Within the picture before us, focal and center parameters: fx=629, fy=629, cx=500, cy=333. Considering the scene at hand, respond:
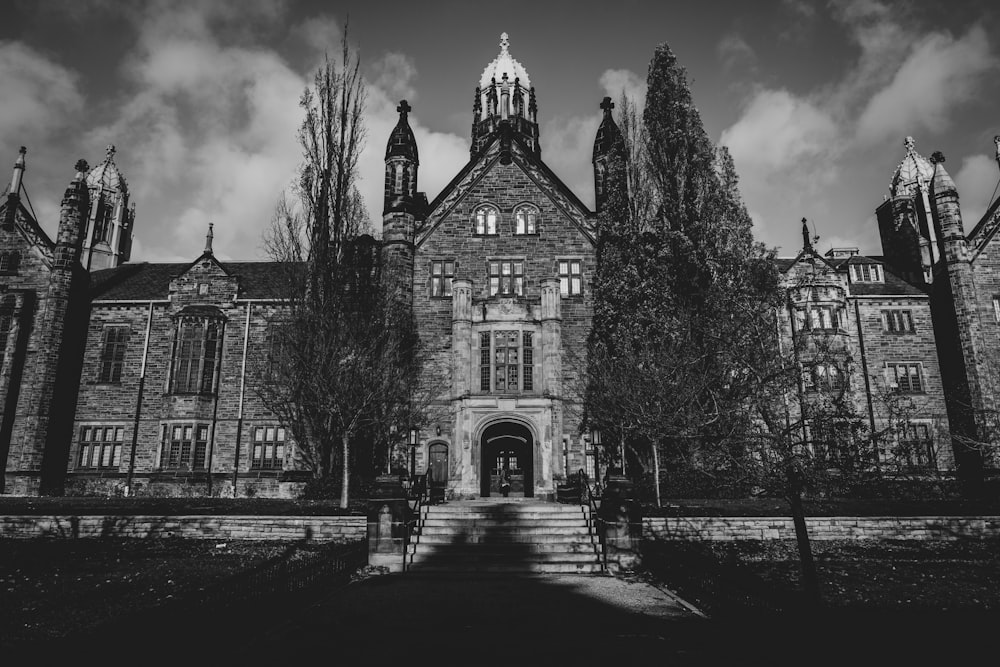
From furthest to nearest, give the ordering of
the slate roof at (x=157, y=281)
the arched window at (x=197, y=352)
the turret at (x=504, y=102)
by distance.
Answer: the turret at (x=504, y=102)
the slate roof at (x=157, y=281)
the arched window at (x=197, y=352)

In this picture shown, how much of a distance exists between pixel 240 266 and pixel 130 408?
9.97 m

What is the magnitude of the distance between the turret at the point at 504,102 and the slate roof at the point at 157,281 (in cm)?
1623

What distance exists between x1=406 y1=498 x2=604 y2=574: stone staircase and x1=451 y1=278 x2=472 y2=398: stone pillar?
7125mm

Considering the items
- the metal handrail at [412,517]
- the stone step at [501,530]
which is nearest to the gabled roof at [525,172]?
the metal handrail at [412,517]

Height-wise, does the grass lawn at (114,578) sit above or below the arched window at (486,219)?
below

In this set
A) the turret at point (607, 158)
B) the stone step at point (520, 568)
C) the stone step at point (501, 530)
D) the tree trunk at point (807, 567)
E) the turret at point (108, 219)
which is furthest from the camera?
the turret at point (108, 219)

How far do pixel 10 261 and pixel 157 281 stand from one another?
6270 mm

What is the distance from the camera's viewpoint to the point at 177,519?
17.9 meters

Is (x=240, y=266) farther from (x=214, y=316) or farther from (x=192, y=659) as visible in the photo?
(x=192, y=659)

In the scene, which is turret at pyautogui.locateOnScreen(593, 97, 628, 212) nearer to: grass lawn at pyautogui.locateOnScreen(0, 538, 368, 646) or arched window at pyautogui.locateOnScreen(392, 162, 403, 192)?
arched window at pyautogui.locateOnScreen(392, 162, 403, 192)

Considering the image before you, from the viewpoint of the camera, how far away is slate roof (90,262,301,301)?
3159 cm

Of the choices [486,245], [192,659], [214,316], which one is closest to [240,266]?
[214,316]

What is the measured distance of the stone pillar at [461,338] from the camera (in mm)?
25641

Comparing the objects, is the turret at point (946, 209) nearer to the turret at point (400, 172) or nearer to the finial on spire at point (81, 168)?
the turret at point (400, 172)
